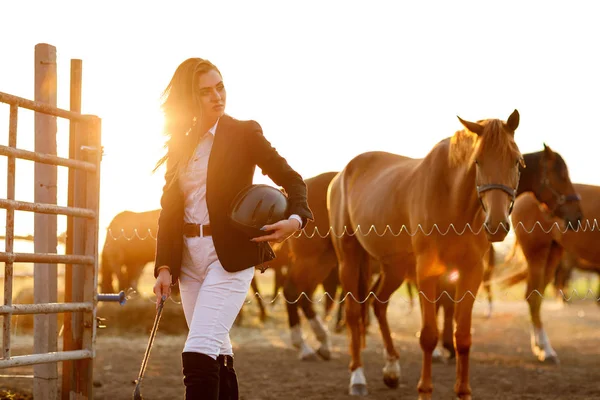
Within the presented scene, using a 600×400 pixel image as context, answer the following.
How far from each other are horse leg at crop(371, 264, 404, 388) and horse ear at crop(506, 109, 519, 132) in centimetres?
237

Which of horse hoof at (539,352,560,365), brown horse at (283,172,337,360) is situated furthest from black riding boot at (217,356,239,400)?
horse hoof at (539,352,560,365)

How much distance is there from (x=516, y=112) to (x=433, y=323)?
1.73 meters

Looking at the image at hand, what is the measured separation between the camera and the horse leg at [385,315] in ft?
23.4

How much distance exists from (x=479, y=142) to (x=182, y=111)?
2.64 meters

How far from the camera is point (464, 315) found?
228 inches

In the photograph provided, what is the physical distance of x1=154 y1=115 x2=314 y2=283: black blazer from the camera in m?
3.42

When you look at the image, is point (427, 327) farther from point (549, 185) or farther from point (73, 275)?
point (549, 185)

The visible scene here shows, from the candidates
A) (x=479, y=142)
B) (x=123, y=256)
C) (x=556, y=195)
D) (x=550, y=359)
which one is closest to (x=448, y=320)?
(x=550, y=359)

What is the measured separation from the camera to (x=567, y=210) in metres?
8.96

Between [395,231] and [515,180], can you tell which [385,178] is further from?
[515,180]

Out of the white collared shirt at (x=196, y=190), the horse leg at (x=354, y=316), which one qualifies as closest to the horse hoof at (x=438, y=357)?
the horse leg at (x=354, y=316)

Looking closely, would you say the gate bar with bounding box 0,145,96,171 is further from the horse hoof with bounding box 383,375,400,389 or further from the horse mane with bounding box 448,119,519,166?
the horse hoof with bounding box 383,375,400,389

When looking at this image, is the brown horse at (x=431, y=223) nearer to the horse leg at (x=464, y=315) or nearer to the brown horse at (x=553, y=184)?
the horse leg at (x=464, y=315)

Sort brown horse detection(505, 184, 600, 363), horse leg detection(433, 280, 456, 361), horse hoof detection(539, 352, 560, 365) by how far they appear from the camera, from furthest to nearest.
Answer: brown horse detection(505, 184, 600, 363)
horse hoof detection(539, 352, 560, 365)
horse leg detection(433, 280, 456, 361)
